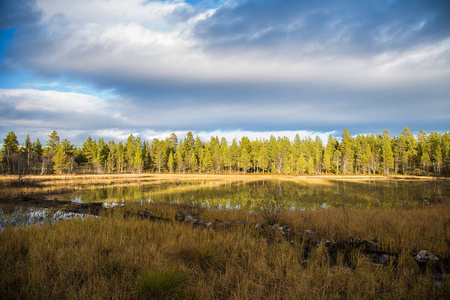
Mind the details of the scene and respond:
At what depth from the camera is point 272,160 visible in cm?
8706

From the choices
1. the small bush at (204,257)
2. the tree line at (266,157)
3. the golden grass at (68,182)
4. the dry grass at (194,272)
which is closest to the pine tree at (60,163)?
the tree line at (266,157)

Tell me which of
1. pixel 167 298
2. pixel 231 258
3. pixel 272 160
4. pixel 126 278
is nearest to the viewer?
pixel 167 298

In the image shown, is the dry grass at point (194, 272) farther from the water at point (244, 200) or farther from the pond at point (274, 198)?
the pond at point (274, 198)

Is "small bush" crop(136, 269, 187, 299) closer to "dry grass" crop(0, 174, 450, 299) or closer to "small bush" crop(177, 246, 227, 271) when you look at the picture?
"dry grass" crop(0, 174, 450, 299)

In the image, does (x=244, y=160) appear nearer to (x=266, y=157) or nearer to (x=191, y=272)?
(x=266, y=157)

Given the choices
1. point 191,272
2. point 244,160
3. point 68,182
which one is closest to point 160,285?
point 191,272

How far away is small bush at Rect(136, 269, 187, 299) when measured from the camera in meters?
3.39

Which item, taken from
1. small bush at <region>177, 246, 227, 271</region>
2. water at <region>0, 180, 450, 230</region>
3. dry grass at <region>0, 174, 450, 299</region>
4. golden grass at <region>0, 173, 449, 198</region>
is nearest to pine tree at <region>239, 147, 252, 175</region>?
golden grass at <region>0, 173, 449, 198</region>

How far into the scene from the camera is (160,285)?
3.46 metres

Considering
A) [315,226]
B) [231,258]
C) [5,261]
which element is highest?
[5,261]

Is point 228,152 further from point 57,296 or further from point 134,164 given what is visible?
point 57,296

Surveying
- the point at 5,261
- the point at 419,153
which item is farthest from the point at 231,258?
the point at 419,153

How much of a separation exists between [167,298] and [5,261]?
3.96 meters

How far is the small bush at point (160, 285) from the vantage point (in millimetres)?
3393
